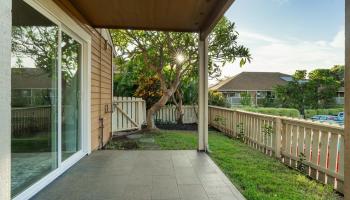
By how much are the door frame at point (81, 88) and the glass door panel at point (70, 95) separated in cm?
13

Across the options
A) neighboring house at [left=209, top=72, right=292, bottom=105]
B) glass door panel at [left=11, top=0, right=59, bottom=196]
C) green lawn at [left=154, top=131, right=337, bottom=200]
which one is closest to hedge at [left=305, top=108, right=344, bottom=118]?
neighboring house at [left=209, top=72, right=292, bottom=105]

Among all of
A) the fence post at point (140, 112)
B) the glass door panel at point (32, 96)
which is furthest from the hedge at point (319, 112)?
the glass door panel at point (32, 96)

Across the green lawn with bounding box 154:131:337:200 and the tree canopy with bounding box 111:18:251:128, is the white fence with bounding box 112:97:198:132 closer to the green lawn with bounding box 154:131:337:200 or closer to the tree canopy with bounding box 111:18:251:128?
the tree canopy with bounding box 111:18:251:128

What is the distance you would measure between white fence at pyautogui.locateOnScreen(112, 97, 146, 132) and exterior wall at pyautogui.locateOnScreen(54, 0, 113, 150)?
992 millimetres

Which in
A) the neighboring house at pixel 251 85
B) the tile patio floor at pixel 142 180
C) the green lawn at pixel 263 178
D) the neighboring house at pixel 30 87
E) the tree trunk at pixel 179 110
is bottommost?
the green lawn at pixel 263 178

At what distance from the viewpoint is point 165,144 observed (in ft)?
22.7

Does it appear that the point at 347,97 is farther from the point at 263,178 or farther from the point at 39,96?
the point at 39,96

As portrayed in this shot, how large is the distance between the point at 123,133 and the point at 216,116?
3.85m

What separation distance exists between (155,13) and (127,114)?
498cm

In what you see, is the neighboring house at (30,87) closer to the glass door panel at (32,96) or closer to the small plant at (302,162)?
the glass door panel at (32,96)

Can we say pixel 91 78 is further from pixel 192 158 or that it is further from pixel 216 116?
pixel 216 116

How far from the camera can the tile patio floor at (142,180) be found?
317cm

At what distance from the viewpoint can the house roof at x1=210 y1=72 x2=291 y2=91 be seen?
26656 mm

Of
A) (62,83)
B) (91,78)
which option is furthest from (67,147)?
(91,78)
